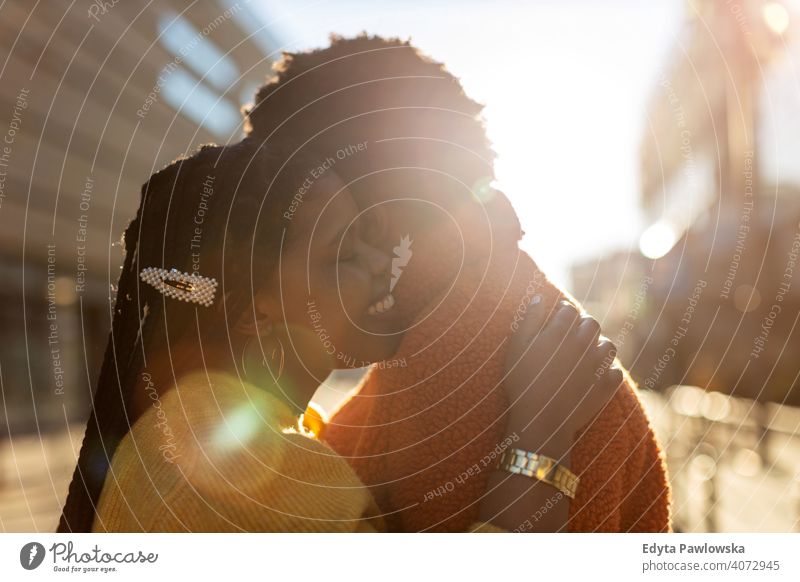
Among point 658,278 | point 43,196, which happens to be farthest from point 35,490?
point 658,278

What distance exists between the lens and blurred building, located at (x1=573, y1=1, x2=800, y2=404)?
1149 millimetres

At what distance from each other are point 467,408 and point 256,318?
10.2 inches

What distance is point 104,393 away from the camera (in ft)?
2.35

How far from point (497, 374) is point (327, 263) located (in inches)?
8.9

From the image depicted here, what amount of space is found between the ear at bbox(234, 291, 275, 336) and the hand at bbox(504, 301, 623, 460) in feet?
0.91

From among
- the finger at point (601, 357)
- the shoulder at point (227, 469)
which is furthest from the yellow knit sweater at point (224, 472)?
the finger at point (601, 357)

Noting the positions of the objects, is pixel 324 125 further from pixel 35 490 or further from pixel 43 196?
pixel 43 196

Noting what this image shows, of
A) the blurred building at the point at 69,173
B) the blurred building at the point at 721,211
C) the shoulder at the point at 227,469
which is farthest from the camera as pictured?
the blurred building at the point at 69,173

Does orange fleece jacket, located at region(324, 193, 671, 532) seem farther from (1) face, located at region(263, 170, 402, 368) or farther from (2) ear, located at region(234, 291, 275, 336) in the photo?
(2) ear, located at region(234, 291, 275, 336)

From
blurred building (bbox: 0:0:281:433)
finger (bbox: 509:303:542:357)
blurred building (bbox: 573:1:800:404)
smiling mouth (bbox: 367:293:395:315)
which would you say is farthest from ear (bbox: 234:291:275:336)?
blurred building (bbox: 0:0:281:433)

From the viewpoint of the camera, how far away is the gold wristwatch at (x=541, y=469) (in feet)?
2.14

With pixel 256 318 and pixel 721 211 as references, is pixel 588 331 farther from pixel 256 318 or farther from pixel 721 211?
pixel 721 211

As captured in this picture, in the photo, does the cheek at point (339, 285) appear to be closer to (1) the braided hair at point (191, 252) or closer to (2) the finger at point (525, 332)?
(1) the braided hair at point (191, 252)

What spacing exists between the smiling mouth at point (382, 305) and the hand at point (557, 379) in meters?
0.15
